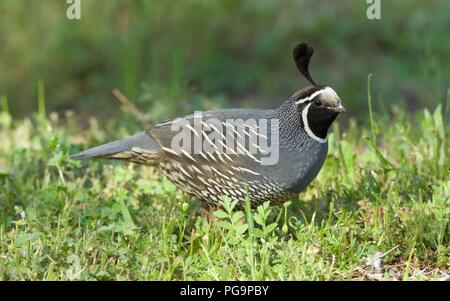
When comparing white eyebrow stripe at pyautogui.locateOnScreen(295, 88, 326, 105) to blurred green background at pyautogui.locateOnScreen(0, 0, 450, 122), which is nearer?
white eyebrow stripe at pyautogui.locateOnScreen(295, 88, 326, 105)

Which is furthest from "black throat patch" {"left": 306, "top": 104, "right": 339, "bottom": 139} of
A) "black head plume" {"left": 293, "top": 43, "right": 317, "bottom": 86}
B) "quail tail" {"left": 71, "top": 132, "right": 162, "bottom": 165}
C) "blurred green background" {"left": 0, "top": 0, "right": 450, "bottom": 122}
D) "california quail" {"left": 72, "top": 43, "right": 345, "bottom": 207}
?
"blurred green background" {"left": 0, "top": 0, "right": 450, "bottom": 122}

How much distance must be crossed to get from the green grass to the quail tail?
0.18m

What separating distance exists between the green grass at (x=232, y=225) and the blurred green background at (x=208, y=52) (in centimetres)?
135

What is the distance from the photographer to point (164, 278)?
142 inches

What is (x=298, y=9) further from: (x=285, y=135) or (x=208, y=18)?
(x=285, y=135)

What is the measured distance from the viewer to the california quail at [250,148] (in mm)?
4043

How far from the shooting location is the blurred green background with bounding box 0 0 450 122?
21.7ft

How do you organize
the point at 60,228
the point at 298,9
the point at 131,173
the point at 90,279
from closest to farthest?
the point at 90,279 → the point at 60,228 → the point at 131,173 → the point at 298,9

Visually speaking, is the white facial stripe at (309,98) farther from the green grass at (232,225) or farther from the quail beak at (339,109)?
the green grass at (232,225)

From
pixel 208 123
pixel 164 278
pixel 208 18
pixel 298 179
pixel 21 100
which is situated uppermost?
pixel 208 18

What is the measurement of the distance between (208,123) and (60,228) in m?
0.90

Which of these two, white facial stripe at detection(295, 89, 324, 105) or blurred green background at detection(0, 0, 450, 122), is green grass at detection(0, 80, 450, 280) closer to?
white facial stripe at detection(295, 89, 324, 105)

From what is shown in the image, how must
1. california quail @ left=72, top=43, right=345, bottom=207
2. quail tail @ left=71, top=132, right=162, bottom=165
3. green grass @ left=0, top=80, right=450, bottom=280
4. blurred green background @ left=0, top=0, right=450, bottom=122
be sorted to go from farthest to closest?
blurred green background @ left=0, top=0, right=450, bottom=122, quail tail @ left=71, top=132, right=162, bottom=165, california quail @ left=72, top=43, right=345, bottom=207, green grass @ left=0, top=80, right=450, bottom=280

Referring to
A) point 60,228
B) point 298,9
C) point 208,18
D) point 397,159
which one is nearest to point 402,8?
point 298,9
